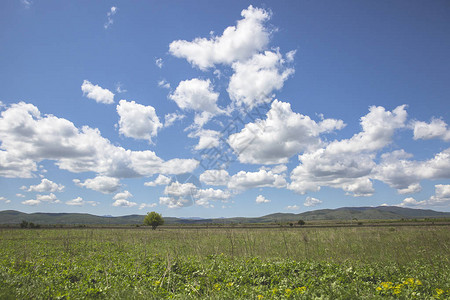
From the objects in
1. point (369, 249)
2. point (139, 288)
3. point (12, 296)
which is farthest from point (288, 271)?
point (369, 249)

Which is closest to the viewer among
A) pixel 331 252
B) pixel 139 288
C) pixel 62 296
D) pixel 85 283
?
pixel 62 296

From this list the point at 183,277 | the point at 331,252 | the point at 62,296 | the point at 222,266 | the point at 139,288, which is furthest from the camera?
the point at 331,252

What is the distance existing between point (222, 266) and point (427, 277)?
22.7 feet

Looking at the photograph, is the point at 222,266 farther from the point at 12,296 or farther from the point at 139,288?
the point at 12,296

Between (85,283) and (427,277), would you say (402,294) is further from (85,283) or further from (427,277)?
(85,283)

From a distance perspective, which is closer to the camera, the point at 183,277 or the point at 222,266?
the point at 183,277

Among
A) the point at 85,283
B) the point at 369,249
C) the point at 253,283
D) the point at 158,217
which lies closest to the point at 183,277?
the point at 253,283

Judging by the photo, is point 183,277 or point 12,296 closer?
point 12,296

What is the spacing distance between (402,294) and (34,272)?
11857mm

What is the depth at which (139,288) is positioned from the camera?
6.78 metres

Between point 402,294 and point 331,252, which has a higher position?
point 402,294

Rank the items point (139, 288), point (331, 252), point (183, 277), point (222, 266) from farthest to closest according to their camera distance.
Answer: point (331, 252) → point (222, 266) → point (183, 277) → point (139, 288)

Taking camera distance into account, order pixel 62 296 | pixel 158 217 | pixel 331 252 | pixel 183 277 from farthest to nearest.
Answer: pixel 158 217, pixel 331 252, pixel 183 277, pixel 62 296

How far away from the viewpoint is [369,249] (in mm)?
14609
